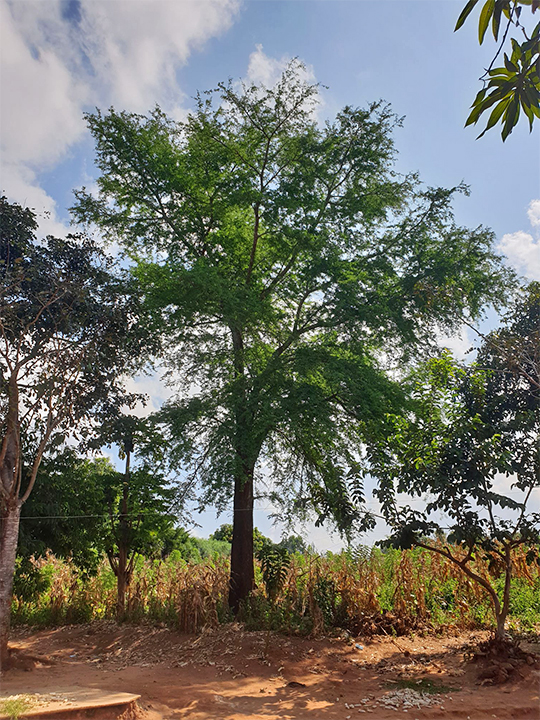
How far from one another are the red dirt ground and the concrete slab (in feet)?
1.09

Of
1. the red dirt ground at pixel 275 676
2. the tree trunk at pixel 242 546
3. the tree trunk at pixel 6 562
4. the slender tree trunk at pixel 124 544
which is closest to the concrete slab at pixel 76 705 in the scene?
the red dirt ground at pixel 275 676

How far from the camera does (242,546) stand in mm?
11109

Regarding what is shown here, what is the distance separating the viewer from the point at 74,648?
10117 mm

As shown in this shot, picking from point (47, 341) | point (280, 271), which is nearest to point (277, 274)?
point (280, 271)

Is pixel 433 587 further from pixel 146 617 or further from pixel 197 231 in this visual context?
pixel 197 231

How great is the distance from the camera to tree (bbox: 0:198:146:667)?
9.23m

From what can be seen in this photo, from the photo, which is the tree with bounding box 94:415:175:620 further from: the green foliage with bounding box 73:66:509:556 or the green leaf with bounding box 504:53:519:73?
the green leaf with bounding box 504:53:519:73

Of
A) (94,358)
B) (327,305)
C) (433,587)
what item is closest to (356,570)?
(433,587)

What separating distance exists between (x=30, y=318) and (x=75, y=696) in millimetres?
6472

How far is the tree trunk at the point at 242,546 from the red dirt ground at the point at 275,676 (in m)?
1.25

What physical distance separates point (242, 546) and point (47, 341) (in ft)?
19.1

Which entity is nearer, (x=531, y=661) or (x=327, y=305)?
(x=531, y=661)

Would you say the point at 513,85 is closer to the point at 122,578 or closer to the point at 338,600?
the point at 338,600

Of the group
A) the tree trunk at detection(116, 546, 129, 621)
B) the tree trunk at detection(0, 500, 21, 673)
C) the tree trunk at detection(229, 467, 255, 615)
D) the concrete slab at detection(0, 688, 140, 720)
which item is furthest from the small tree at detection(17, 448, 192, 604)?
the concrete slab at detection(0, 688, 140, 720)
